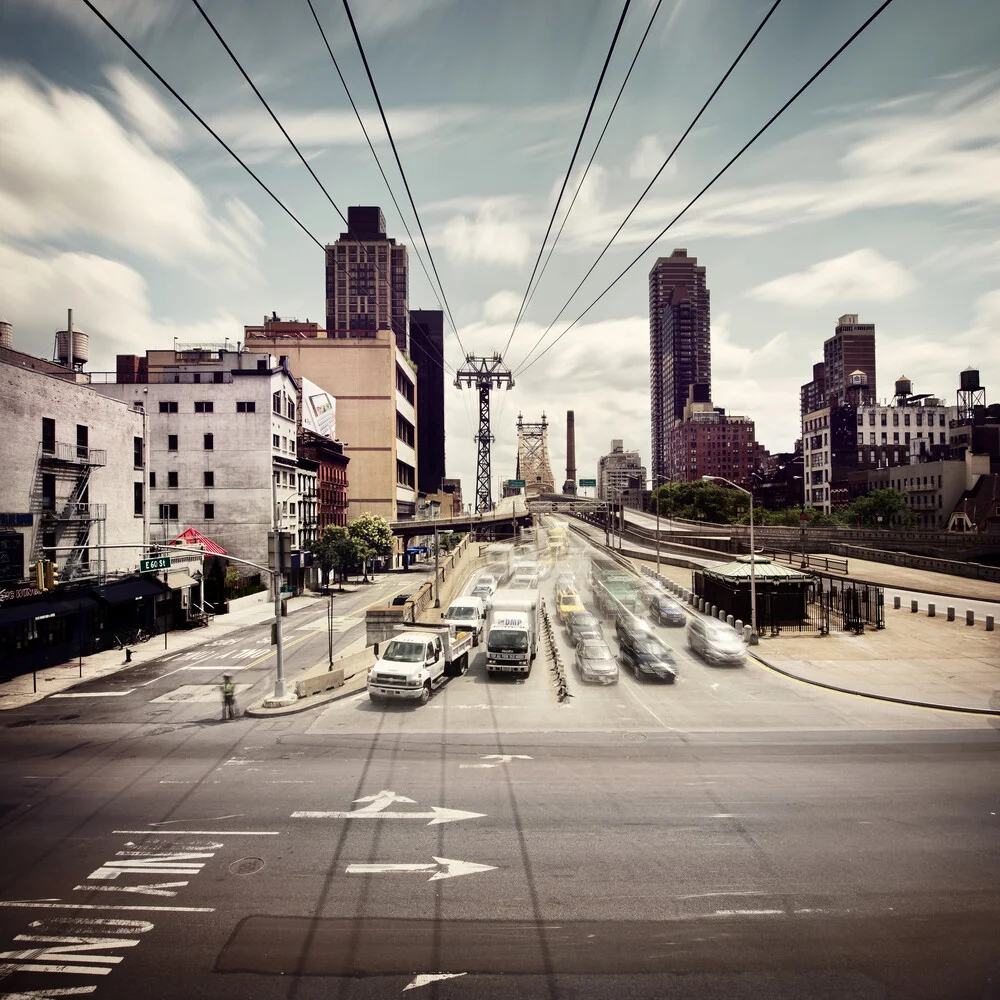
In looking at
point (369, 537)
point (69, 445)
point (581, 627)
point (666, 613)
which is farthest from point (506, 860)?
point (369, 537)

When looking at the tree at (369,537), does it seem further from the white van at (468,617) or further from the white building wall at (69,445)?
the white van at (468,617)

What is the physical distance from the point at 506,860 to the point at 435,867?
48.0 inches

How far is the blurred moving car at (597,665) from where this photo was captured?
23.5 meters

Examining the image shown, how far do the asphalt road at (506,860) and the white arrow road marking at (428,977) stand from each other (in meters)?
0.04

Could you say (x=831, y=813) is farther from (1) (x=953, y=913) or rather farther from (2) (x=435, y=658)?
(2) (x=435, y=658)

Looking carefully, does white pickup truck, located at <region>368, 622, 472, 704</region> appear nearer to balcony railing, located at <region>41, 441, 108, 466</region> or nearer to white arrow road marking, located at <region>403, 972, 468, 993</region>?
white arrow road marking, located at <region>403, 972, 468, 993</region>

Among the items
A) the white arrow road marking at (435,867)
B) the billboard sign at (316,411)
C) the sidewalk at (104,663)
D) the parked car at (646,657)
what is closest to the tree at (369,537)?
the billboard sign at (316,411)

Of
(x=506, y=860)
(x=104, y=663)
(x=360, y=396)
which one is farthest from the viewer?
(x=360, y=396)

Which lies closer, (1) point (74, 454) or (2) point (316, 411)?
(1) point (74, 454)

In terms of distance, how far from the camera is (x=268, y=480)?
54531 mm

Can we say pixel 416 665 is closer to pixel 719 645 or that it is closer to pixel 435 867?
pixel 435 867

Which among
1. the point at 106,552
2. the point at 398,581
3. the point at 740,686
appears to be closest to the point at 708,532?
the point at 398,581

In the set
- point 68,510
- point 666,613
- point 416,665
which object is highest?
point 68,510

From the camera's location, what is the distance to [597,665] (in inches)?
937
